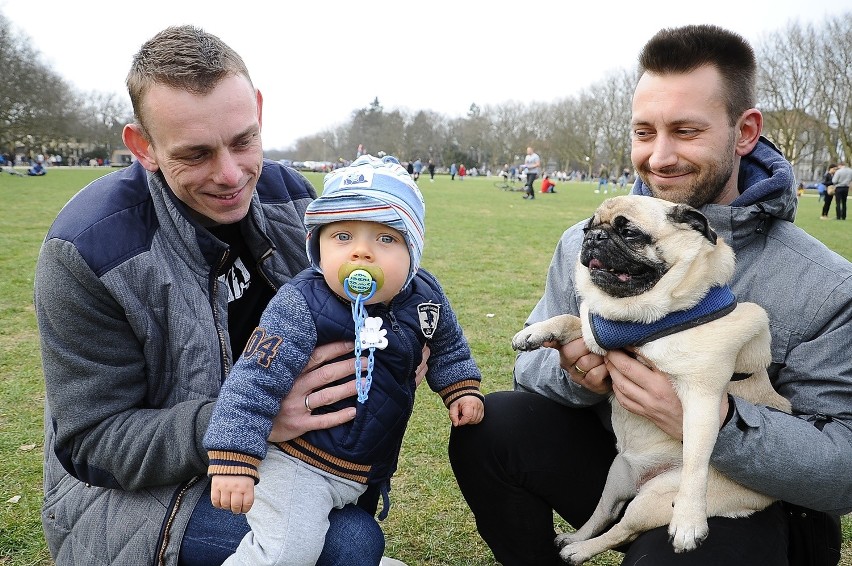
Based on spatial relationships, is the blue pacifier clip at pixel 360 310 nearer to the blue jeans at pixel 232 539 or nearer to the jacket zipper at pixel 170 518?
the blue jeans at pixel 232 539

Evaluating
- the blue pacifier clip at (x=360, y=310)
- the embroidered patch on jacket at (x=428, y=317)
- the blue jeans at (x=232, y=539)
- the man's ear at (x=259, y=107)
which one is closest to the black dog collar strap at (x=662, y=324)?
the embroidered patch on jacket at (x=428, y=317)

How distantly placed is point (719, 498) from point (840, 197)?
27.5 m

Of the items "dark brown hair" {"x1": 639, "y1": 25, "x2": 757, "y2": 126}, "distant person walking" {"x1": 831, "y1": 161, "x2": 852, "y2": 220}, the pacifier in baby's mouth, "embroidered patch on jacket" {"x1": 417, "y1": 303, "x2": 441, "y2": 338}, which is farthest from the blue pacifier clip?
"distant person walking" {"x1": 831, "y1": 161, "x2": 852, "y2": 220}

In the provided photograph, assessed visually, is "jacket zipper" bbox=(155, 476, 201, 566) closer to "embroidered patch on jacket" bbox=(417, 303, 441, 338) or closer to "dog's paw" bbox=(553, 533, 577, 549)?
"embroidered patch on jacket" bbox=(417, 303, 441, 338)

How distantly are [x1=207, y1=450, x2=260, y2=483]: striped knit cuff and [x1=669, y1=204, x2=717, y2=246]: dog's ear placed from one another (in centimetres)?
191

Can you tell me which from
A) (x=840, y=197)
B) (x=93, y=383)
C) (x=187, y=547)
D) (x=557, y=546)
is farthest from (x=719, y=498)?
(x=840, y=197)

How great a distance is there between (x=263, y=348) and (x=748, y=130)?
238 cm

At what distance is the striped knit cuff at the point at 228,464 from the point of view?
210 centimetres

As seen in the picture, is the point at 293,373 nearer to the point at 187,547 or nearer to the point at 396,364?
the point at 396,364

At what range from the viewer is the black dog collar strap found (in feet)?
7.98

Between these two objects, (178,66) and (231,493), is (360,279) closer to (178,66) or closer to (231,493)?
(231,493)

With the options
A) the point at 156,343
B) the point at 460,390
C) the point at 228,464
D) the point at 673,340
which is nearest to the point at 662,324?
the point at 673,340

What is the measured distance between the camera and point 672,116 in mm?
2723

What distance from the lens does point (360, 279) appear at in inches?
90.9
